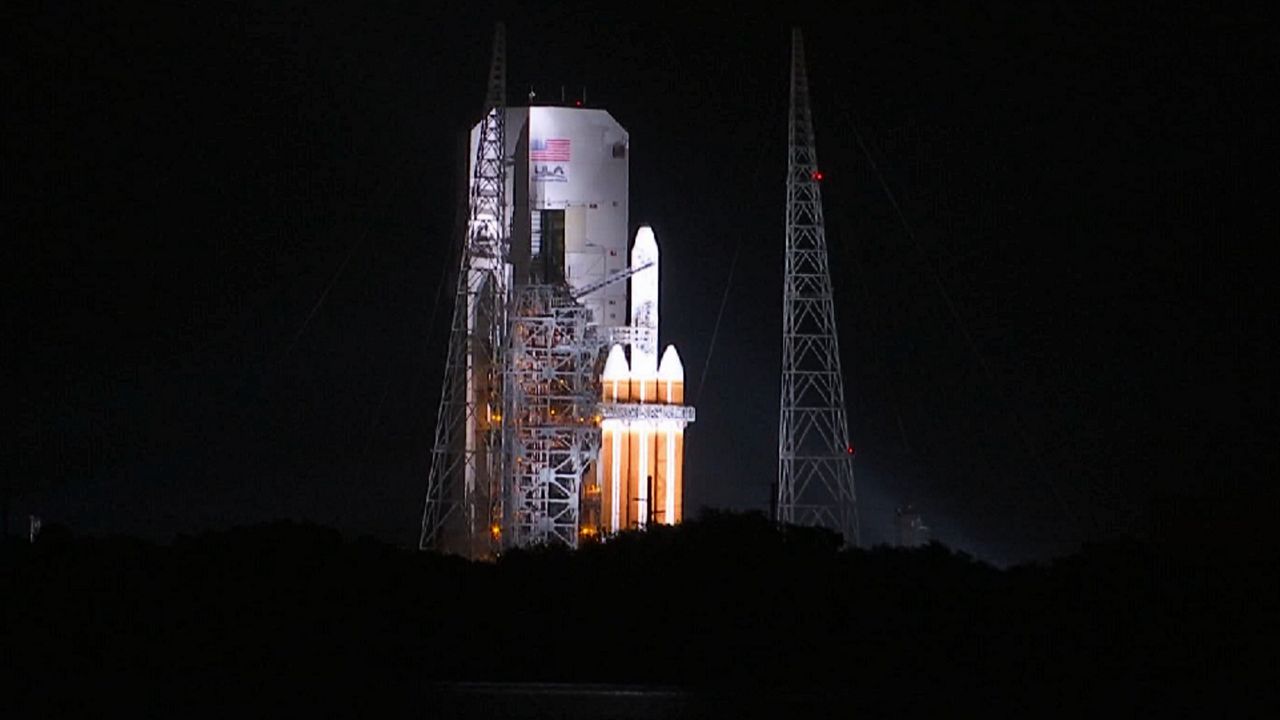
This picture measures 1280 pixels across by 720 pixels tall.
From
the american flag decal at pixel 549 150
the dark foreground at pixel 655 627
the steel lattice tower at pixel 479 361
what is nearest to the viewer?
the dark foreground at pixel 655 627

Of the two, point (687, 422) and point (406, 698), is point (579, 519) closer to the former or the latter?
point (687, 422)

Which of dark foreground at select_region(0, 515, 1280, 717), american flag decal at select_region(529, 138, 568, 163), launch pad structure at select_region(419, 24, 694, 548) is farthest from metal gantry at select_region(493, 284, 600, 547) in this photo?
dark foreground at select_region(0, 515, 1280, 717)

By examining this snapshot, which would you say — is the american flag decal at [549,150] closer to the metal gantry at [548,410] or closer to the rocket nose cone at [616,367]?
the metal gantry at [548,410]

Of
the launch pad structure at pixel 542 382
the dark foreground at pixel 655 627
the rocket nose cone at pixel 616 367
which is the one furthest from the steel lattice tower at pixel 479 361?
the dark foreground at pixel 655 627

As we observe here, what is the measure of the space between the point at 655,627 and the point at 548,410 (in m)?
14.8

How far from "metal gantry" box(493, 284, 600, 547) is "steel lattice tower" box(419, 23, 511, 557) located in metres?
0.57

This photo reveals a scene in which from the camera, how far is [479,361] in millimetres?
104250

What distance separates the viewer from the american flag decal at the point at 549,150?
10588 cm

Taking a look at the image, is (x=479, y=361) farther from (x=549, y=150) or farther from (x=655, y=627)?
(x=655, y=627)

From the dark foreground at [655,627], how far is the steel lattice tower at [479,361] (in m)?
9.09

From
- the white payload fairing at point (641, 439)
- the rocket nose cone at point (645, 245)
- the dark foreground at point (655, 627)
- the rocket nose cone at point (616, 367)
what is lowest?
the dark foreground at point (655, 627)

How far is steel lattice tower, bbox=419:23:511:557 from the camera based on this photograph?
101125mm

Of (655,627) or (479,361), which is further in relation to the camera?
(479,361)

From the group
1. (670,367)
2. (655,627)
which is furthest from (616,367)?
(655,627)
